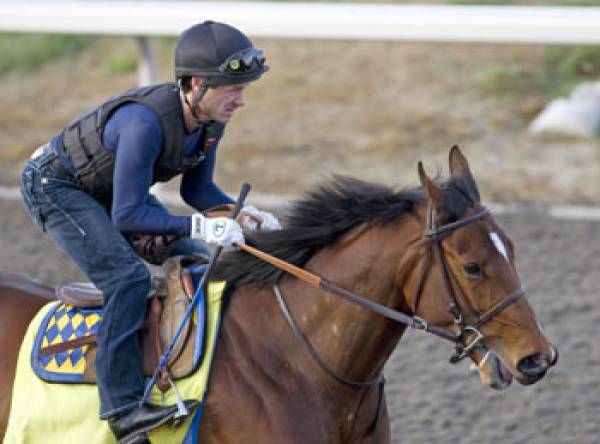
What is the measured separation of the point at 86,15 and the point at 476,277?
5716mm

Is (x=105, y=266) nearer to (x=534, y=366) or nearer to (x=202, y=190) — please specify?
(x=202, y=190)

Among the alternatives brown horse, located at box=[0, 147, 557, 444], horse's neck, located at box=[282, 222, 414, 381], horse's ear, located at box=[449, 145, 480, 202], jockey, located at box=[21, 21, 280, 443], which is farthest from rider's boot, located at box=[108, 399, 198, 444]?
horse's ear, located at box=[449, 145, 480, 202]

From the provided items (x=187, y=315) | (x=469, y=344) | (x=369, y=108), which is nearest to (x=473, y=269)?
(x=469, y=344)

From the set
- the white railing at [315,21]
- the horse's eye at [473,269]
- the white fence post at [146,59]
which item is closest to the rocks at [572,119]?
the white railing at [315,21]

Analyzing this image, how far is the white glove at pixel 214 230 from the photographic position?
12.8ft

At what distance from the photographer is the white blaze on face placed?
369cm

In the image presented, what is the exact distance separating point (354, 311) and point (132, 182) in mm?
Answer: 853

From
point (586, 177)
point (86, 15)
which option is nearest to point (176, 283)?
point (86, 15)

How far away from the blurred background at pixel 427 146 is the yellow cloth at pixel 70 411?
71.5 inches

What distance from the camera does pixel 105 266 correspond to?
4031mm

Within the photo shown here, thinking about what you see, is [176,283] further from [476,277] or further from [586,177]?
[586,177]

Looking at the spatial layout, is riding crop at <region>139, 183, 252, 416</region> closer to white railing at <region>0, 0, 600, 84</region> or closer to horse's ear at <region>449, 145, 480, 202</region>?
horse's ear at <region>449, 145, 480, 202</region>

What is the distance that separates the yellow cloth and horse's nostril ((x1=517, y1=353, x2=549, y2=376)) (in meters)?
1.04

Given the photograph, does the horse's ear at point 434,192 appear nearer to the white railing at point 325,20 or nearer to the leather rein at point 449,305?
the leather rein at point 449,305
